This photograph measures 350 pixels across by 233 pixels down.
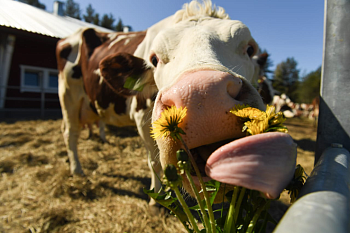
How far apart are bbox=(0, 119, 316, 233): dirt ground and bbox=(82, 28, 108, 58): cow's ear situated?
2.04 m

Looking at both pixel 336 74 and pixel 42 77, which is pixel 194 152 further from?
pixel 42 77

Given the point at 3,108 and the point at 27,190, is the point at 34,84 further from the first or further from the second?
the point at 27,190

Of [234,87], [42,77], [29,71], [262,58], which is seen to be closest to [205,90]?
[234,87]

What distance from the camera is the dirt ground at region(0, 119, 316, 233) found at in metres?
2.16

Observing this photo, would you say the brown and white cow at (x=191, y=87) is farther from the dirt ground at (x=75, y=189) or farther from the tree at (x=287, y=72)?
the tree at (x=287, y=72)

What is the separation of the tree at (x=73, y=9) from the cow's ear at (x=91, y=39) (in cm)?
3768

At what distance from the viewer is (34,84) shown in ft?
Answer: 32.7

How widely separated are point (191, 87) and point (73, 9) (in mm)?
43210

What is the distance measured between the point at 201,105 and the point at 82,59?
3.33m

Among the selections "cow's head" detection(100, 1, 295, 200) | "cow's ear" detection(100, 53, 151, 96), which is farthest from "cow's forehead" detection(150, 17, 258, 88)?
"cow's ear" detection(100, 53, 151, 96)

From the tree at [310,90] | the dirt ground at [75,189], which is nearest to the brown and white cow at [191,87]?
the dirt ground at [75,189]

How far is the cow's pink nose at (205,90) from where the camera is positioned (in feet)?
2.71

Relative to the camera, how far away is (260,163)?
0.46m

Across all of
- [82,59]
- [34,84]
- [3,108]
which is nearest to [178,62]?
[82,59]
